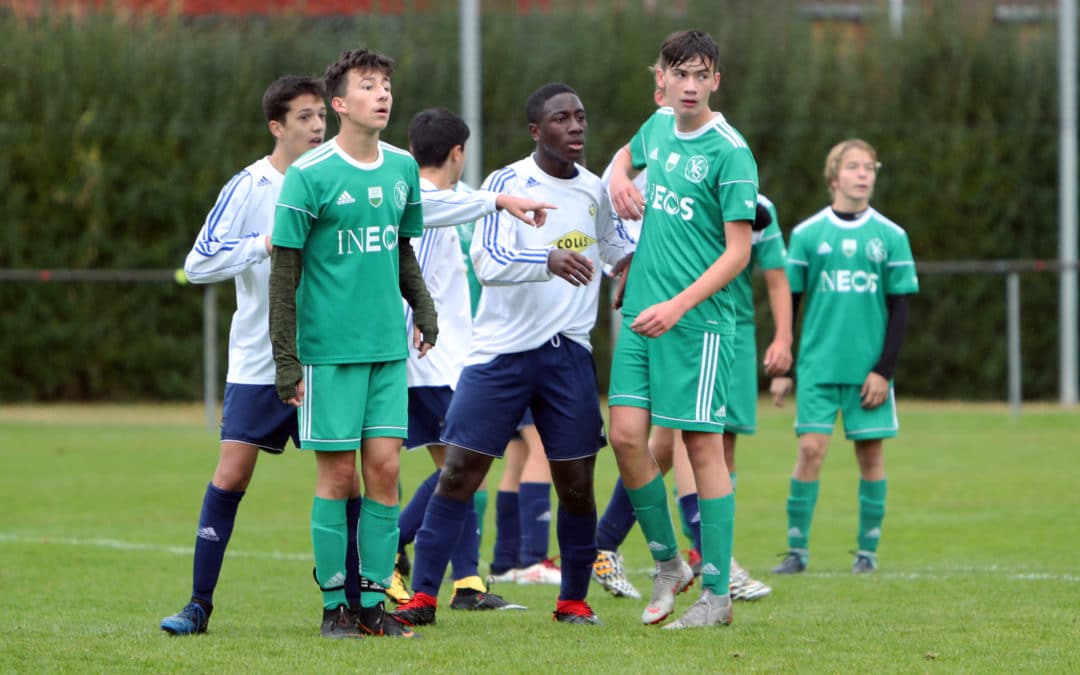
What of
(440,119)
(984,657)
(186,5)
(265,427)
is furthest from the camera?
(186,5)

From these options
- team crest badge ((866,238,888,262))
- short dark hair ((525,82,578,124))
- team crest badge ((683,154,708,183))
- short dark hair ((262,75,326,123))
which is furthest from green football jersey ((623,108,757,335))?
team crest badge ((866,238,888,262))

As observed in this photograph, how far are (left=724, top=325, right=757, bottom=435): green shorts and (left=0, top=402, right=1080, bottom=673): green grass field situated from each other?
2.68ft

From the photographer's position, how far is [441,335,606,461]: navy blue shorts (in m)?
6.22

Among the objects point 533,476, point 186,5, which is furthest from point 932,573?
point 186,5

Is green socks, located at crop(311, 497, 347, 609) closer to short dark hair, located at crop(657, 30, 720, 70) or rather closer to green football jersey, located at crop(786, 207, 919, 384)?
short dark hair, located at crop(657, 30, 720, 70)

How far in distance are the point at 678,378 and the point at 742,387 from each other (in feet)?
6.45

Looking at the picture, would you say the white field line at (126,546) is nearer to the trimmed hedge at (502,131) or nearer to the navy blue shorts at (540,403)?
the navy blue shorts at (540,403)

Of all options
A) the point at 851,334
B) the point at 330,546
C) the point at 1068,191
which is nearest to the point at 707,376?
the point at 330,546

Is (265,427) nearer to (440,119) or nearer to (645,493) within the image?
(645,493)

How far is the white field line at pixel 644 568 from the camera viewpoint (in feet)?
25.1

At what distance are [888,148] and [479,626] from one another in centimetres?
1492

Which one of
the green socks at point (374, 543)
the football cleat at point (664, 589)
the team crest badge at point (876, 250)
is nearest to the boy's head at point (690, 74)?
the football cleat at point (664, 589)

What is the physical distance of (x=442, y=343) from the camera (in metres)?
7.68

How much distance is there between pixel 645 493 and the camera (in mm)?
6246
